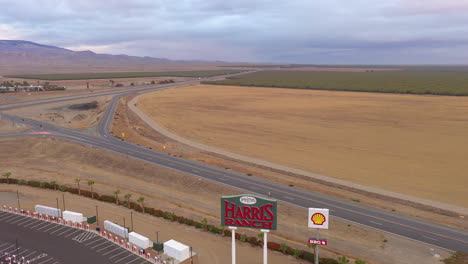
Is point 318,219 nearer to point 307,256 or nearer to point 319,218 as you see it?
point 319,218

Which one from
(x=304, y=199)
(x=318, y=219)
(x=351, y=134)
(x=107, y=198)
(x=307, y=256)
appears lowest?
(x=307, y=256)

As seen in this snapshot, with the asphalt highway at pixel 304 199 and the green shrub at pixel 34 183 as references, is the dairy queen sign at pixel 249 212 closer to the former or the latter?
the asphalt highway at pixel 304 199

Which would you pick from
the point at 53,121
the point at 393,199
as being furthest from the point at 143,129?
the point at 393,199

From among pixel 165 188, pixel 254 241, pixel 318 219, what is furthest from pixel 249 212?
pixel 165 188

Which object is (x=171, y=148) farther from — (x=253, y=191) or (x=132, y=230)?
(x=132, y=230)

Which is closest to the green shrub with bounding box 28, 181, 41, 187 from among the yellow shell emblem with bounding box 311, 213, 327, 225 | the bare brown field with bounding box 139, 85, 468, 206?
the bare brown field with bounding box 139, 85, 468, 206

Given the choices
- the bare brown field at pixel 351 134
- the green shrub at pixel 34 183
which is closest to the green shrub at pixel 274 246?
the bare brown field at pixel 351 134
